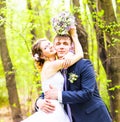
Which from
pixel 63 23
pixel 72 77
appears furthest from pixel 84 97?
pixel 63 23

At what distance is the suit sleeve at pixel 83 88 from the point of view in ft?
10.4

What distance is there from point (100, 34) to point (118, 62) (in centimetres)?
65

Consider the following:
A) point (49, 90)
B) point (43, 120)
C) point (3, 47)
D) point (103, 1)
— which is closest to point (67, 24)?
point (49, 90)

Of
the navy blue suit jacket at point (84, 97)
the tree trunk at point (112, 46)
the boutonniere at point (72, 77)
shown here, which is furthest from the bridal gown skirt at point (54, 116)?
the tree trunk at point (112, 46)

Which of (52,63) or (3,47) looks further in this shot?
(3,47)

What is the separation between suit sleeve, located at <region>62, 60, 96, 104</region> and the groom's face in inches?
7.2

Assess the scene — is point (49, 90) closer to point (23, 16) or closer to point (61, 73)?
point (61, 73)

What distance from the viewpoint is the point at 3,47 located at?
10008 mm

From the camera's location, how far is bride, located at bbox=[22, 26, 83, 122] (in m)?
3.29

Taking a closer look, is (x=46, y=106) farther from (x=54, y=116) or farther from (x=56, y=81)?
(x=56, y=81)

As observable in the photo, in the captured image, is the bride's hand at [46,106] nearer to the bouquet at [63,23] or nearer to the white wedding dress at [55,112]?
the white wedding dress at [55,112]

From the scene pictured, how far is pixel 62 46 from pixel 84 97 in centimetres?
50

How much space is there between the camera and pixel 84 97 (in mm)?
3172

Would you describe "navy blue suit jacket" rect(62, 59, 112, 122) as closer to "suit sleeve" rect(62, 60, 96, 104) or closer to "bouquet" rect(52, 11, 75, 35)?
"suit sleeve" rect(62, 60, 96, 104)
